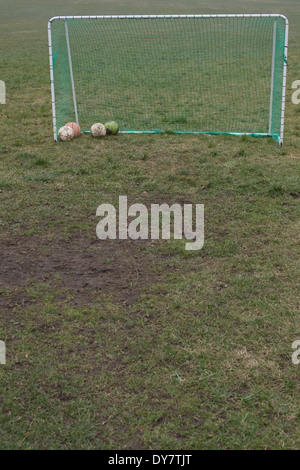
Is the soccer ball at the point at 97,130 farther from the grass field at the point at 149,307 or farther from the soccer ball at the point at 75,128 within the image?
the grass field at the point at 149,307

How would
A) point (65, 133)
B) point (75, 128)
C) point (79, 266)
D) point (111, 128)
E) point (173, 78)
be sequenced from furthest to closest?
Answer: 1. point (173, 78)
2. point (111, 128)
3. point (75, 128)
4. point (65, 133)
5. point (79, 266)

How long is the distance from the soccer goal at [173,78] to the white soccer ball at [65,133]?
16 cm

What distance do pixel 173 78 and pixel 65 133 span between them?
4.98 meters

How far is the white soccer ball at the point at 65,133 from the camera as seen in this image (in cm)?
793

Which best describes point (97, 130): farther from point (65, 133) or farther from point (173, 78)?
point (173, 78)

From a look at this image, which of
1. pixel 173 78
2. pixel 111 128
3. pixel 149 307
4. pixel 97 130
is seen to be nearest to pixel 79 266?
pixel 149 307

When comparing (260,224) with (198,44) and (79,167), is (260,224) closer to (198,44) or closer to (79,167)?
(79,167)

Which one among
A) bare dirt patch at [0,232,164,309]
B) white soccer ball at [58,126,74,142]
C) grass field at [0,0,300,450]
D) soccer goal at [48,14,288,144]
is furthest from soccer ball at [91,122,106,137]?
bare dirt patch at [0,232,164,309]

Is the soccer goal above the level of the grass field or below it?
below

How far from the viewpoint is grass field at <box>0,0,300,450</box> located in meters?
3.01

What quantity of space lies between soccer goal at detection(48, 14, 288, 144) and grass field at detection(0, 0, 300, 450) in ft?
4.81

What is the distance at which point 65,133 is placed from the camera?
7930 millimetres

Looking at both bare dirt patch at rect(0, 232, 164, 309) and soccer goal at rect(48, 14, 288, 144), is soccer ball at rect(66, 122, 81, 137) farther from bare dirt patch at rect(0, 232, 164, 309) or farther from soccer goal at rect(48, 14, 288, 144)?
bare dirt patch at rect(0, 232, 164, 309)

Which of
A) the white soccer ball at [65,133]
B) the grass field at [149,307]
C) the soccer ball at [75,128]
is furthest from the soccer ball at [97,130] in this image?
the grass field at [149,307]
